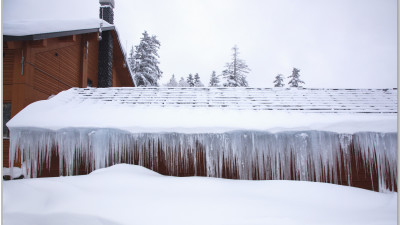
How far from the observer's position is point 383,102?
207 inches

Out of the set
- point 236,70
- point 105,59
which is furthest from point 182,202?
point 236,70

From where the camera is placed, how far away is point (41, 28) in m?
5.20

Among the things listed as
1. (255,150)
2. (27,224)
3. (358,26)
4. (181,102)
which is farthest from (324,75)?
(27,224)

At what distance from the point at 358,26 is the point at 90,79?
902 centimetres

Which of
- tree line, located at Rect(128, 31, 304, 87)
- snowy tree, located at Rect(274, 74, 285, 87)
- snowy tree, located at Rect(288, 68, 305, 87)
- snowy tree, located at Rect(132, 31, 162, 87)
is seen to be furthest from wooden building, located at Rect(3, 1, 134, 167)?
snowy tree, located at Rect(288, 68, 305, 87)

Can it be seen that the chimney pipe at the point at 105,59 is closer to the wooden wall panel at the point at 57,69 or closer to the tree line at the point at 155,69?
the wooden wall panel at the point at 57,69

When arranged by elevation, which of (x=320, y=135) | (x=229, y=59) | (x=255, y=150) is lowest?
(x=255, y=150)

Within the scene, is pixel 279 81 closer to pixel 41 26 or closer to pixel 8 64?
pixel 41 26

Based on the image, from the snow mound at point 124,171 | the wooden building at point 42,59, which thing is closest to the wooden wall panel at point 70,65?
the wooden building at point 42,59

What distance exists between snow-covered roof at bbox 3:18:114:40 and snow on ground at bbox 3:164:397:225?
136 inches

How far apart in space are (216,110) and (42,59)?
5.09 m

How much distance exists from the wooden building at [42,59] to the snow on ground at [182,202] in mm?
2934

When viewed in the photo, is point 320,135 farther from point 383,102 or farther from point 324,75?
point 383,102

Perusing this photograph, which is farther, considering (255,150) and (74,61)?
(74,61)
